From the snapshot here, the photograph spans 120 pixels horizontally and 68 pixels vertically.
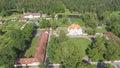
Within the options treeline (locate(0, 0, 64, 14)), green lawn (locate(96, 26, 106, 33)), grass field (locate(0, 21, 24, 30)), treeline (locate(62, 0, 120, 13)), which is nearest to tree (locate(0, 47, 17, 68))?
grass field (locate(0, 21, 24, 30))

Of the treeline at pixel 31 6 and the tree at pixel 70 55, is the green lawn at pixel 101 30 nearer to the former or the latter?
the treeline at pixel 31 6

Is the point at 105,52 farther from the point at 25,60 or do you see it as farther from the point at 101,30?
the point at 101,30

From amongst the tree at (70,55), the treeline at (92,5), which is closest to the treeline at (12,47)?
the tree at (70,55)

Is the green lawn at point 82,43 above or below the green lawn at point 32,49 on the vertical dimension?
below

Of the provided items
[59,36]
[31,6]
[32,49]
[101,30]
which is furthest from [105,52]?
[31,6]

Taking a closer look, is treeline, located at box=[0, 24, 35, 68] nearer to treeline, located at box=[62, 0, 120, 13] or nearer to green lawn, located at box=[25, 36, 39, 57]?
green lawn, located at box=[25, 36, 39, 57]

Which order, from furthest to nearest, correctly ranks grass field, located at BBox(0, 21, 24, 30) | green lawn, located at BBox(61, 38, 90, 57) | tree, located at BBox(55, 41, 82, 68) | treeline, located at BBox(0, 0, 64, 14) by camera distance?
treeline, located at BBox(0, 0, 64, 14), grass field, located at BBox(0, 21, 24, 30), green lawn, located at BBox(61, 38, 90, 57), tree, located at BBox(55, 41, 82, 68)

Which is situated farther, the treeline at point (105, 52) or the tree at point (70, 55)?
the treeline at point (105, 52)

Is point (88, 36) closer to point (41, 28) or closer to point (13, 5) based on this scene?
point (41, 28)
